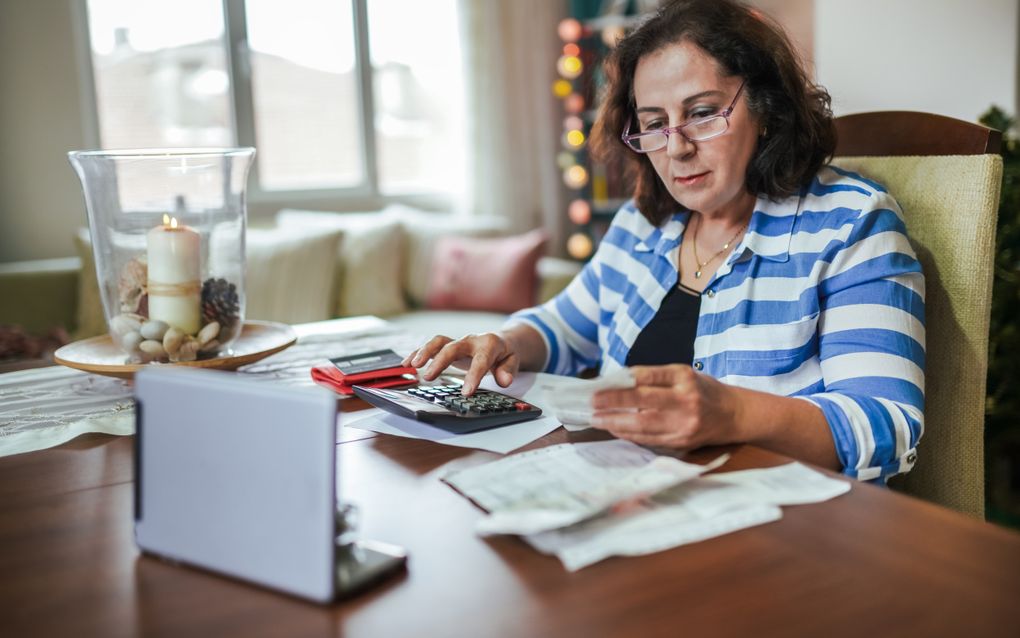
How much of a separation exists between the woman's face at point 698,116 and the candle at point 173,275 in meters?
0.71

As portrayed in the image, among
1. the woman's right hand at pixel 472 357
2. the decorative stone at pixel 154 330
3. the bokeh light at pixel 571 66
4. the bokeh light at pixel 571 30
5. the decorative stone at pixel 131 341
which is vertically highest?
the bokeh light at pixel 571 30

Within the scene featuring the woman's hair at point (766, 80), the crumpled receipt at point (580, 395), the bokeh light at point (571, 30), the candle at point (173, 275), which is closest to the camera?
the crumpled receipt at point (580, 395)

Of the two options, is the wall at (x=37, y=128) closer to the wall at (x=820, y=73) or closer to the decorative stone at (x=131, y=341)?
the wall at (x=820, y=73)

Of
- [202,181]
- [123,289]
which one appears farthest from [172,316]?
[202,181]

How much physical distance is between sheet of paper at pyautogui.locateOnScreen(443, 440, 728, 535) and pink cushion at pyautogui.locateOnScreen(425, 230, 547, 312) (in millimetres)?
2587

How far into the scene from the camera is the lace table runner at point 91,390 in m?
1.06

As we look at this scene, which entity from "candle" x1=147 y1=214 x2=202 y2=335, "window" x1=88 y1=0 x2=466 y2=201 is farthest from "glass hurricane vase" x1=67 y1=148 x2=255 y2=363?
"window" x1=88 y1=0 x2=466 y2=201

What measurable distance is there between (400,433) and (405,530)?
0.29 meters

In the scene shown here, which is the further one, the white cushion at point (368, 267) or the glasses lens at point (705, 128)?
the white cushion at point (368, 267)

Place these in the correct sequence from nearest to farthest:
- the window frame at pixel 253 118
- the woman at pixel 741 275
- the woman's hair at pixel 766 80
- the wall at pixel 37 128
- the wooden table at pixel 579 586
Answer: the wooden table at pixel 579 586, the woman at pixel 741 275, the woman's hair at pixel 766 80, the wall at pixel 37 128, the window frame at pixel 253 118

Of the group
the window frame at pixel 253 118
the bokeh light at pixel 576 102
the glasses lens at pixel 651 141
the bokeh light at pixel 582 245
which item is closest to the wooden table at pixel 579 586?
the glasses lens at pixel 651 141

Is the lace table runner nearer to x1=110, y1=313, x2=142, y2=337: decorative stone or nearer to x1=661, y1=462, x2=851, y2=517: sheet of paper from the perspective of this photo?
x1=110, y1=313, x2=142, y2=337: decorative stone

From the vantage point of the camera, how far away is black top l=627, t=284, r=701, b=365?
1.36 meters

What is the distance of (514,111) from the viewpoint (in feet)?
15.1
